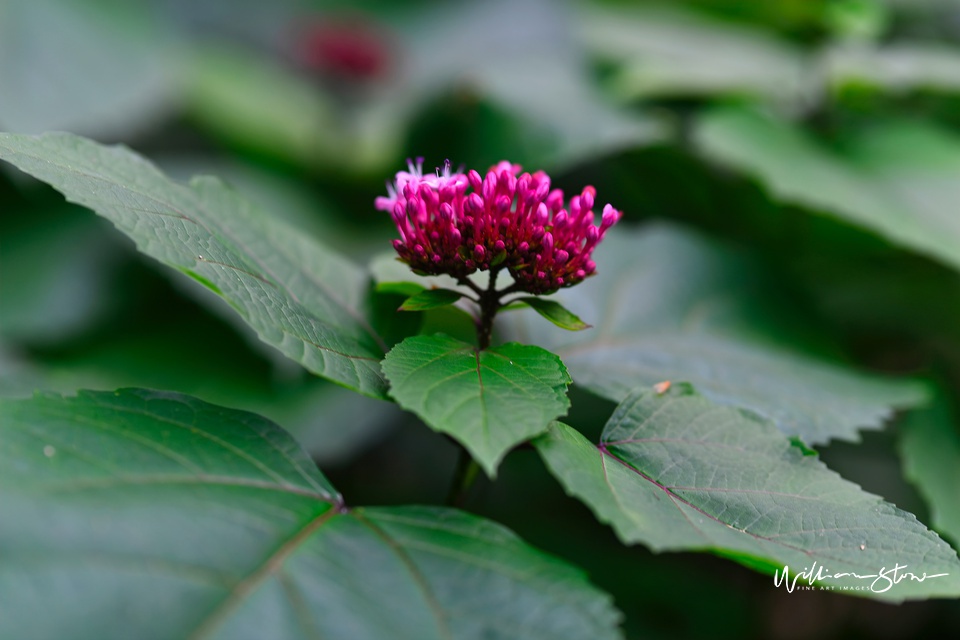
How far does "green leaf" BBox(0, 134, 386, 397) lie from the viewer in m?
0.75

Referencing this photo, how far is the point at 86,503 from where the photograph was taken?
65cm

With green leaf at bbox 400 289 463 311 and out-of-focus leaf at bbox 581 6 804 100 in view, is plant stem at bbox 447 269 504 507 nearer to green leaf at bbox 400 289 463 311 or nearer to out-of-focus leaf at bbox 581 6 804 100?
green leaf at bbox 400 289 463 311

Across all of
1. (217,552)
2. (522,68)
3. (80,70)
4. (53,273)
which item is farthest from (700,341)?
(80,70)

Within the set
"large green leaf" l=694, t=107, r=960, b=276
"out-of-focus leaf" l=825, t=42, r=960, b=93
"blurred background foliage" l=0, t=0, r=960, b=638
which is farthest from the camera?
"out-of-focus leaf" l=825, t=42, r=960, b=93

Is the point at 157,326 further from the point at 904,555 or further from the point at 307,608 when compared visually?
the point at 904,555

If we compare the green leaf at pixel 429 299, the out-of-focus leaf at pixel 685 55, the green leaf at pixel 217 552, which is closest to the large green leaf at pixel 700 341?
the green leaf at pixel 429 299

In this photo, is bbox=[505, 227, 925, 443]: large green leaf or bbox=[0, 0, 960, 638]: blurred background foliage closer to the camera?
bbox=[505, 227, 925, 443]: large green leaf

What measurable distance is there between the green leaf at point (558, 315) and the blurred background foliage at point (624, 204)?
707mm

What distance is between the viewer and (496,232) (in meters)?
0.89

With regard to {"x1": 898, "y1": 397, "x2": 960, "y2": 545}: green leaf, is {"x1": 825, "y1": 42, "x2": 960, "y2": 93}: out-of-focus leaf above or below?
above

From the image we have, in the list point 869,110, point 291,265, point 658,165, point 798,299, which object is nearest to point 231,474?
point 291,265

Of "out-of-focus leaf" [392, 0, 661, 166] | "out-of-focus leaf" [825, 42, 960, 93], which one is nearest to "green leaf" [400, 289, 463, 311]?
"out-of-focus leaf" [392, 0, 661, 166]

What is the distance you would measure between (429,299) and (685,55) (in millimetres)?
1560

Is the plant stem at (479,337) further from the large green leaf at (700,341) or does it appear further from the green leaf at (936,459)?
the green leaf at (936,459)
